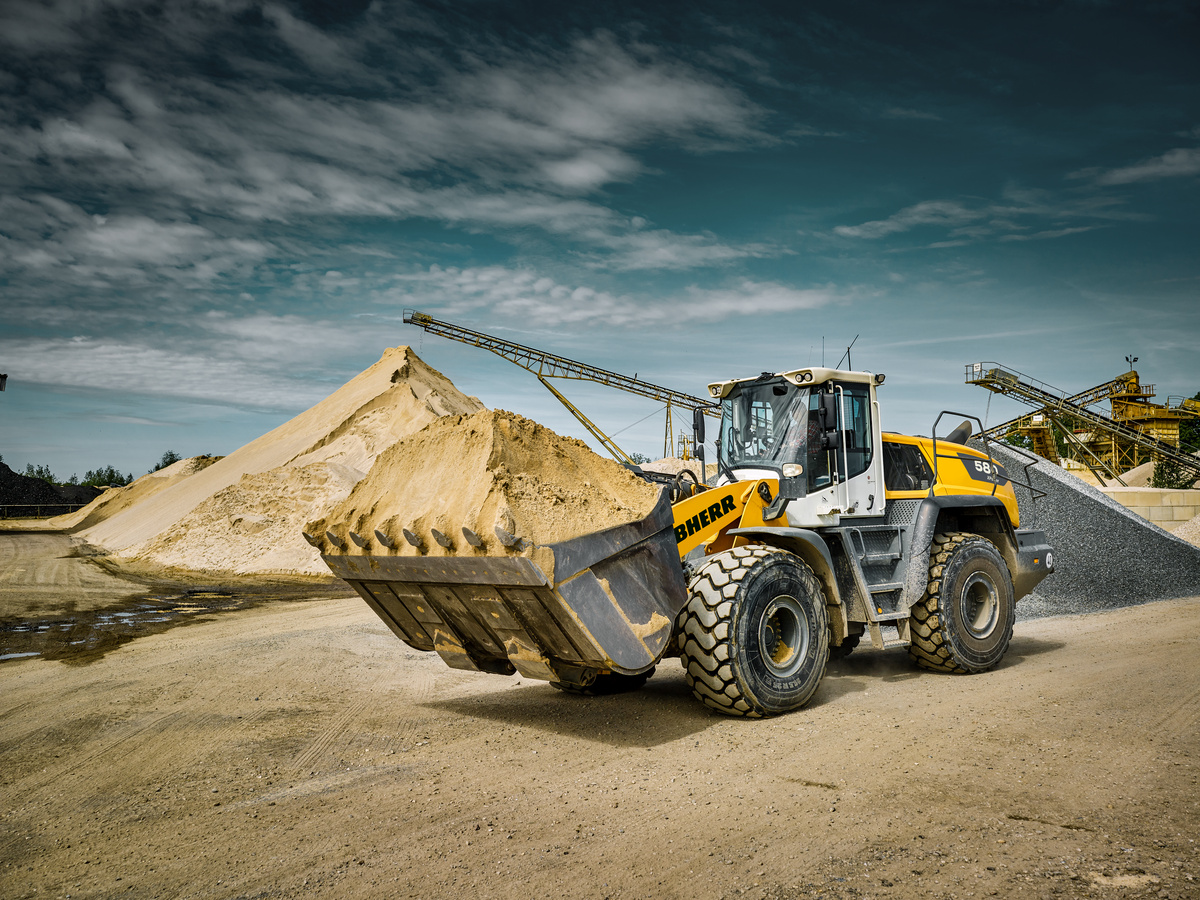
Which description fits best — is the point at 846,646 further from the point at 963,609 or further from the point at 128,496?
the point at 128,496

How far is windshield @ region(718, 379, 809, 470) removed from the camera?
6844 millimetres

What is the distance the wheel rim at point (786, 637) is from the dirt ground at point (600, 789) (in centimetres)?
38

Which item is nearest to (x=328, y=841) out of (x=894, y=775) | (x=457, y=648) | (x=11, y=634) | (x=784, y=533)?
(x=457, y=648)

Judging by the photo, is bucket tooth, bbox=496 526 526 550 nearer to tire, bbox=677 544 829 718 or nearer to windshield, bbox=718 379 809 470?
tire, bbox=677 544 829 718

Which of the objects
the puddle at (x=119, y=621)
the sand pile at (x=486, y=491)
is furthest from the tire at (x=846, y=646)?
the puddle at (x=119, y=621)

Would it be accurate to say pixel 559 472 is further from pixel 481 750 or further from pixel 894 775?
pixel 894 775

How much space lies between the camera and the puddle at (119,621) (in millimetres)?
9695

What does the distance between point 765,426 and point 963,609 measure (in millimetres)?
2573

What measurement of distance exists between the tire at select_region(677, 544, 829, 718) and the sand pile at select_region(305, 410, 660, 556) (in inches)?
28.6

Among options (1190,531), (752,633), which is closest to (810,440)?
(752,633)

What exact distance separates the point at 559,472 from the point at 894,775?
8.83ft

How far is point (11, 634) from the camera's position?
10.8 m

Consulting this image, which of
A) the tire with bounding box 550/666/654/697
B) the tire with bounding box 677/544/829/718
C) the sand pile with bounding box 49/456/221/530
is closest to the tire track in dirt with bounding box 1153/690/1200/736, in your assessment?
the tire with bounding box 677/544/829/718

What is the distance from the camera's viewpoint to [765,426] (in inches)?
277
